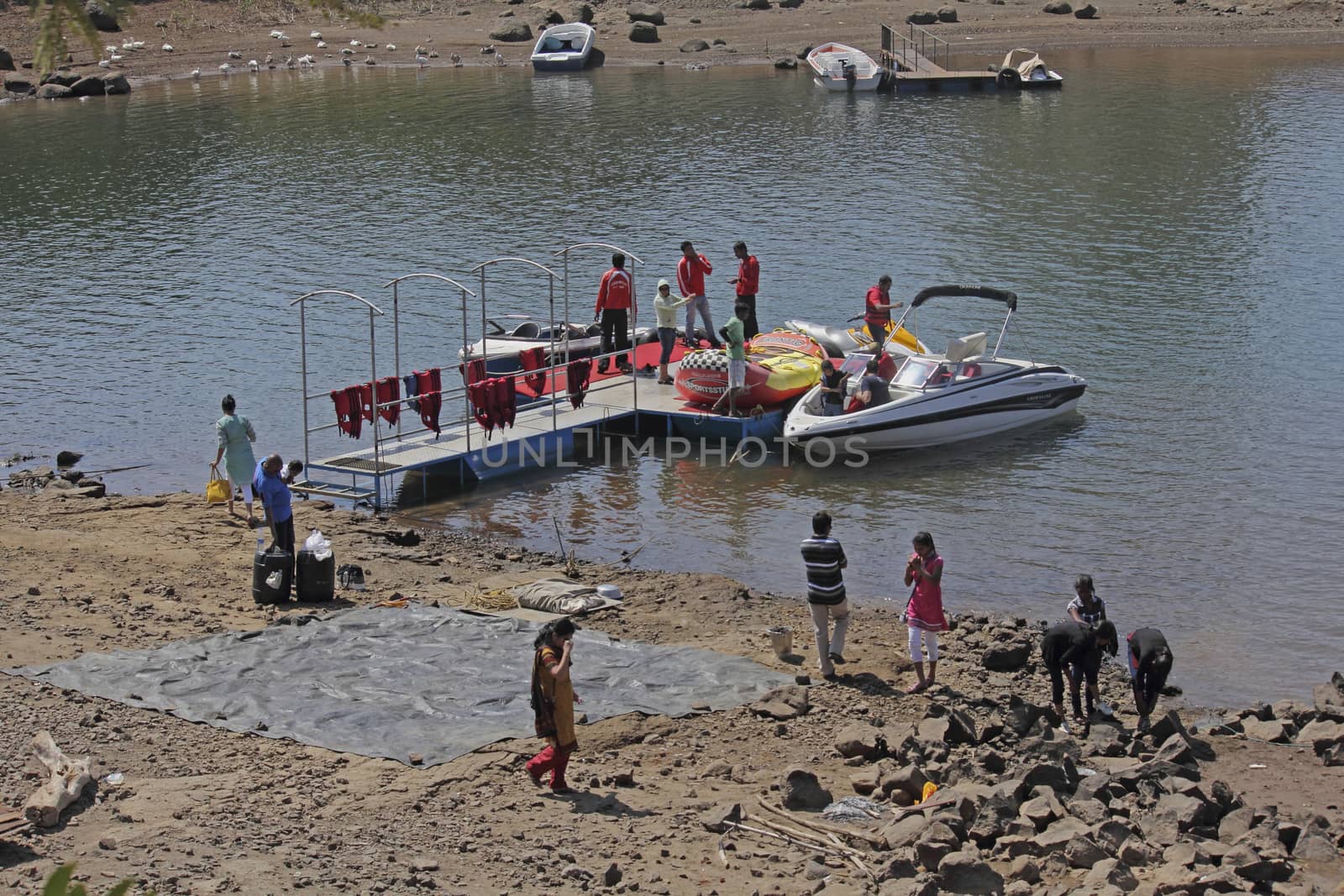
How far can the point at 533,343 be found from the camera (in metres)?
25.2

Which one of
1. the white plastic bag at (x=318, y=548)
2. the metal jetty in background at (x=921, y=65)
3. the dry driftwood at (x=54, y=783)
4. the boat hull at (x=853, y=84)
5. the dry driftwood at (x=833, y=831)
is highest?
the metal jetty in background at (x=921, y=65)

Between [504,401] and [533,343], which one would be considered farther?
[533,343]

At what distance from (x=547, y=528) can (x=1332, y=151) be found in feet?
109

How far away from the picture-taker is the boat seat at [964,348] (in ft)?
76.1

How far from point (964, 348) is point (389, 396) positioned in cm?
877

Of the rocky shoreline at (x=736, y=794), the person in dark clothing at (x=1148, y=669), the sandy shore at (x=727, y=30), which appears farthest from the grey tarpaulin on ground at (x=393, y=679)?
the sandy shore at (x=727, y=30)

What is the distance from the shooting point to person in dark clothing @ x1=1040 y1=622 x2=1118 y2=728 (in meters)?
13.2

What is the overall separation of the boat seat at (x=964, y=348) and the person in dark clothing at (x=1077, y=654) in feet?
33.5

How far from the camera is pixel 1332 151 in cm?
4394

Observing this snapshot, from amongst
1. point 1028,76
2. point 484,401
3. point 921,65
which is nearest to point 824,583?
point 484,401

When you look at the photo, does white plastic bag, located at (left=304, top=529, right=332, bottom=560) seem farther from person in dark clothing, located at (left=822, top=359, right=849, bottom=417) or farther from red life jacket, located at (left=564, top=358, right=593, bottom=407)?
person in dark clothing, located at (left=822, top=359, right=849, bottom=417)

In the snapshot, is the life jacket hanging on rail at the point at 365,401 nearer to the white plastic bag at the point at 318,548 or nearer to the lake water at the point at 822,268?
the lake water at the point at 822,268

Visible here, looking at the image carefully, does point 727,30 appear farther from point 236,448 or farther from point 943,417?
point 236,448

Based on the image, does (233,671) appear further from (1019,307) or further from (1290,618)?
(1019,307)
